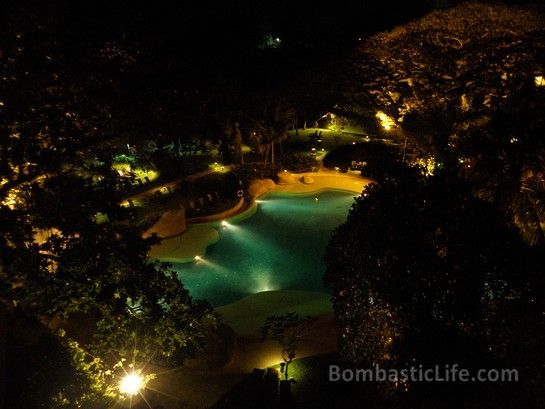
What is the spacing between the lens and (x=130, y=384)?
736cm

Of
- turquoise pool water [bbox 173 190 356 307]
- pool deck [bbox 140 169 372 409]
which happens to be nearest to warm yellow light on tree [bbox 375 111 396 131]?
turquoise pool water [bbox 173 190 356 307]

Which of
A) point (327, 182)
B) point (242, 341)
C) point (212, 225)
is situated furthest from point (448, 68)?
point (242, 341)

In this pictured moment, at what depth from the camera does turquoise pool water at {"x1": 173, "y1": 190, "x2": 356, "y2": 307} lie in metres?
14.3

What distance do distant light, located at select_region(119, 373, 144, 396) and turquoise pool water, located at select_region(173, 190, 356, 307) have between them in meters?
5.84

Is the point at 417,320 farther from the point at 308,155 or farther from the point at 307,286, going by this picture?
the point at 308,155

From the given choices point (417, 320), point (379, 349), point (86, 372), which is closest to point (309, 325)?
point (379, 349)

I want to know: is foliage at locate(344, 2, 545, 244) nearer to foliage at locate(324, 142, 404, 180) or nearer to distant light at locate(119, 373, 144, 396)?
foliage at locate(324, 142, 404, 180)

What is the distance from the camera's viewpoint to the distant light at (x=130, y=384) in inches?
288

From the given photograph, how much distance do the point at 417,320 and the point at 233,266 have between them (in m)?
9.78

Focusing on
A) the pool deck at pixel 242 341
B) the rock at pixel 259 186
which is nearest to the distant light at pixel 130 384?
the pool deck at pixel 242 341

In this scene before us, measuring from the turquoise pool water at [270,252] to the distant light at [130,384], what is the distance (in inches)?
230

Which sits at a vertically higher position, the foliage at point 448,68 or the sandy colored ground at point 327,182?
the foliage at point 448,68

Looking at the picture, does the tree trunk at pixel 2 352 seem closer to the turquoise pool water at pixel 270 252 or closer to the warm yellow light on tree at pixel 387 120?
the turquoise pool water at pixel 270 252

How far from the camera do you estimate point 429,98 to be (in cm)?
1909
